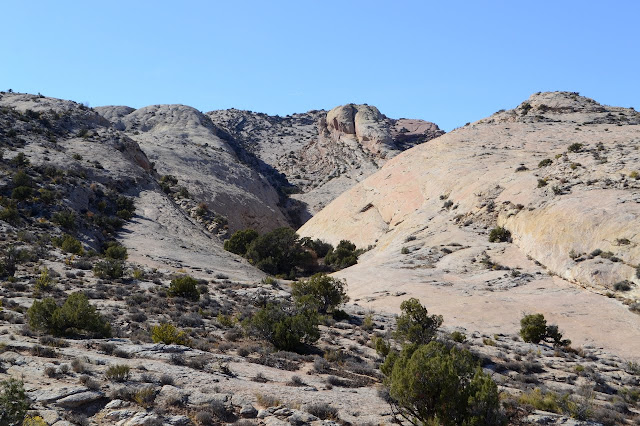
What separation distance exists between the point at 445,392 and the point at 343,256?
29761 mm

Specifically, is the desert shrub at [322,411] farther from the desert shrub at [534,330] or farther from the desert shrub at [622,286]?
the desert shrub at [622,286]

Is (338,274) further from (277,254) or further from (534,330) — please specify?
(534,330)

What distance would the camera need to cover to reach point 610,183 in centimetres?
2958

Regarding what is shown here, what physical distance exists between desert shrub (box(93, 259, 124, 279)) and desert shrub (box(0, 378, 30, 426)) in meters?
16.6

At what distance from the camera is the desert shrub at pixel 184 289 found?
72.0ft

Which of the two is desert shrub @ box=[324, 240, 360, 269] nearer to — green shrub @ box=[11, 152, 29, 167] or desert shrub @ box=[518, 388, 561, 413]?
green shrub @ box=[11, 152, 29, 167]

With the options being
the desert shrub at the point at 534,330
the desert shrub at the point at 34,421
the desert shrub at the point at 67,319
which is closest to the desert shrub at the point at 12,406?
the desert shrub at the point at 34,421

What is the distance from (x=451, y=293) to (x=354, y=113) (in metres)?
69.4

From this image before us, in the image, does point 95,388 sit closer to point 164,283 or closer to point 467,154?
point 164,283

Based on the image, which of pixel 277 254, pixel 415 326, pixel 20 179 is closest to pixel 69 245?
pixel 20 179

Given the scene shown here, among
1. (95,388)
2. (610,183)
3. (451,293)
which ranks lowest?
(95,388)

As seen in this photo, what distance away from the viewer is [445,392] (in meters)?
8.93

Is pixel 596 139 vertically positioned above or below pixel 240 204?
above

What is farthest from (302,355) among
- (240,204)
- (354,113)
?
(354,113)
